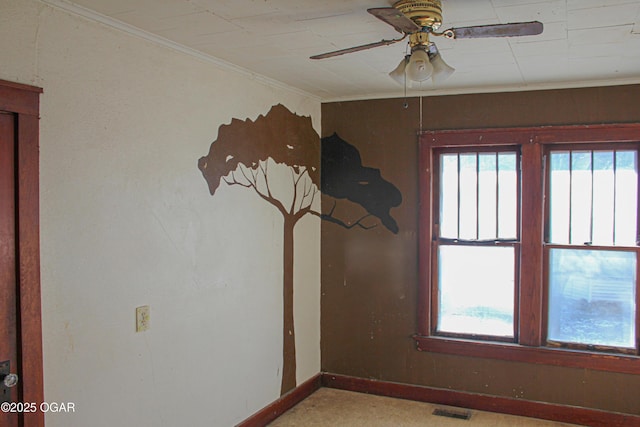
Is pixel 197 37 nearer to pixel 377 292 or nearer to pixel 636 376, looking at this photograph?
pixel 377 292

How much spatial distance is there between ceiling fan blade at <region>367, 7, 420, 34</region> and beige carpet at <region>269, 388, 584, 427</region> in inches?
109

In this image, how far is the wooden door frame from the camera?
212cm

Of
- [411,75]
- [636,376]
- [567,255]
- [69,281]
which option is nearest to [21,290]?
[69,281]

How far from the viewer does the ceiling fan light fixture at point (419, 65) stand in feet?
7.31

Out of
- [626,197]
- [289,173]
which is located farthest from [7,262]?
[626,197]

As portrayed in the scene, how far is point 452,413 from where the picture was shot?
3979 millimetres

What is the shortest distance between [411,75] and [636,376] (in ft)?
9.11

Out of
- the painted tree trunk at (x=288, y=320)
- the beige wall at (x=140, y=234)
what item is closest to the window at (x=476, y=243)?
the painted tree trunk at (x=288, y=320)

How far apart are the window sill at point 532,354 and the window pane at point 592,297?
4.3 inches

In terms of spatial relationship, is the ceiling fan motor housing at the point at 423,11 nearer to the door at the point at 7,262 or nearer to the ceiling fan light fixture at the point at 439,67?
the ceiling fan light fixture at the point at 439,67

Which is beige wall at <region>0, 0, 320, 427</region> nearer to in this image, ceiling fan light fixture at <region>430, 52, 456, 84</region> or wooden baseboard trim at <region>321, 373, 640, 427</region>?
wooden baseboard trim at <region>321, 373, 640, 427</region>

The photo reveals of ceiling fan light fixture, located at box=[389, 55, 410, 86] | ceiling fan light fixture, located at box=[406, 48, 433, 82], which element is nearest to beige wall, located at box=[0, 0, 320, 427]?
ceiling fan light fixture, located at box=[389, 55, 410, 86]

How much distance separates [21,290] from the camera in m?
2.13

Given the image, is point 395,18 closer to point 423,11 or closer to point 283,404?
point 423,11
